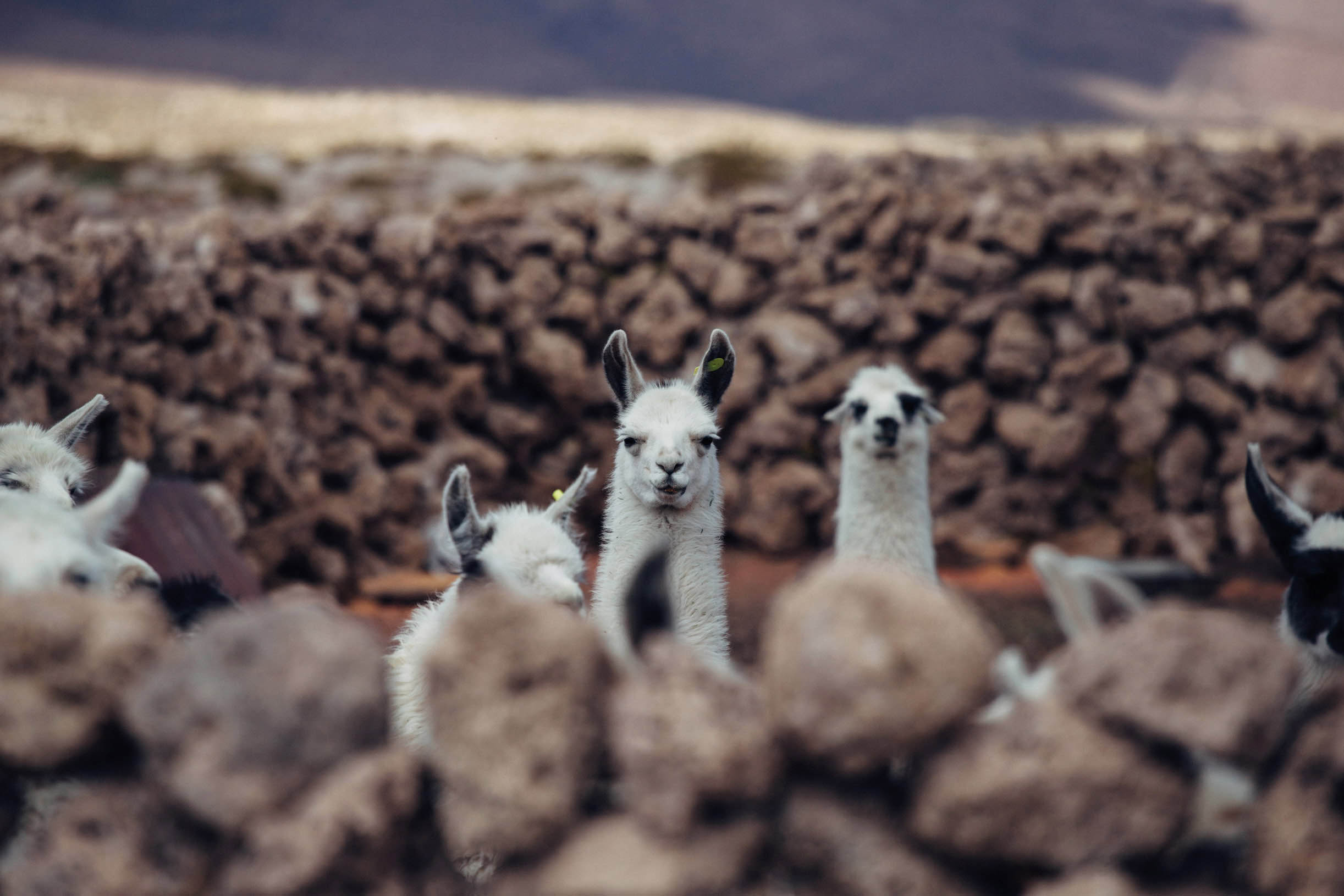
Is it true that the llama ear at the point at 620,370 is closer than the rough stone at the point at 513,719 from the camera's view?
No

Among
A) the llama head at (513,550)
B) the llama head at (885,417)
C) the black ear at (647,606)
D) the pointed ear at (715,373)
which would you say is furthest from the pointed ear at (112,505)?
the llama head at (885,417)

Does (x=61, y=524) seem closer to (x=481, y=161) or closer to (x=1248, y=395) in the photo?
(x=1248, y=395)

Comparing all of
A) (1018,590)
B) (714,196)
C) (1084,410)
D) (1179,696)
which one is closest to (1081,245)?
(1084,410)

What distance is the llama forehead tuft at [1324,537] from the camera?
123 inches

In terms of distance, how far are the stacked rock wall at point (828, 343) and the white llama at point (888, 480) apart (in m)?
5.47

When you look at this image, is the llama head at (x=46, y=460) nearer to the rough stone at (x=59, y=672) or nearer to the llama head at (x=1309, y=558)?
the rough stone at (x=59, y=672)

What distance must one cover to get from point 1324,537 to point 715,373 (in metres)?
2.47

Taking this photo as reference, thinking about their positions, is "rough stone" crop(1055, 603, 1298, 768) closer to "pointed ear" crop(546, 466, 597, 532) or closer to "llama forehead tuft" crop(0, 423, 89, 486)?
"pointed ear" crop(546, 466, 597, 532)

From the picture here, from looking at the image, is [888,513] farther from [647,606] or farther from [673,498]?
[647,606]

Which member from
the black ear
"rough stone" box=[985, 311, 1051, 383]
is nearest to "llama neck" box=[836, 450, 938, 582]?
the black ear

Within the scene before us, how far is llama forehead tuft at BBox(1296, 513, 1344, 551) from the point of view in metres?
3.12

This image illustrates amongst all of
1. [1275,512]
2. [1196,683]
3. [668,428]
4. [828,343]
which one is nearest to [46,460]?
[668,428]

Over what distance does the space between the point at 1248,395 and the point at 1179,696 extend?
933cm

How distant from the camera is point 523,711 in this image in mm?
2012
